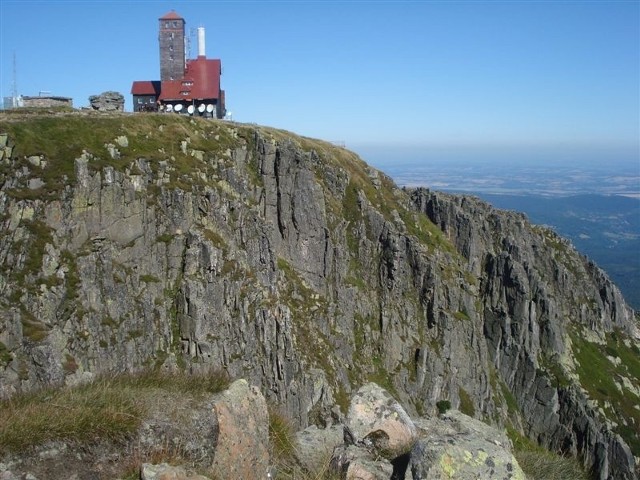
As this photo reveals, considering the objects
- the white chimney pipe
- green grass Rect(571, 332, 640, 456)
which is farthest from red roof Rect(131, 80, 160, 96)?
green grass Rect(571, 332, 640, 456)

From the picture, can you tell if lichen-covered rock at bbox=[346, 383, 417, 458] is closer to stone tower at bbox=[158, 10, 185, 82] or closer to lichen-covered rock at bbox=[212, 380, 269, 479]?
lichen-covered rock at bbox=[212, 380, 269, 479]

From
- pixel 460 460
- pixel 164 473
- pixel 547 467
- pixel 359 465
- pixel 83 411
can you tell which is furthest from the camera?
pixel 547 467

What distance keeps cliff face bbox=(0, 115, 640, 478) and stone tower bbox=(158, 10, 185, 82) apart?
57.5 feet

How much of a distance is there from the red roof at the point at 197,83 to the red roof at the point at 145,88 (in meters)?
2.95

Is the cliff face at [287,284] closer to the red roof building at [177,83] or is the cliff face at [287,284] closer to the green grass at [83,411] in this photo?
the green grass at [83,411]

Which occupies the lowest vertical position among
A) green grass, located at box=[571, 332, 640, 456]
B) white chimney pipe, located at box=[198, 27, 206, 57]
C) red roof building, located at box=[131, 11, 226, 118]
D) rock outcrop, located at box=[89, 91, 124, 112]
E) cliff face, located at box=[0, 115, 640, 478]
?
green grass, located at box=[571, 332, 640, 456]

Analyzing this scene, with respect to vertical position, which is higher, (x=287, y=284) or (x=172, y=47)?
(x=172, y=47)

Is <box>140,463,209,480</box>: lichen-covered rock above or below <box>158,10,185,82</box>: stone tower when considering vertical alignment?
below

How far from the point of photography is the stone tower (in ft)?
297

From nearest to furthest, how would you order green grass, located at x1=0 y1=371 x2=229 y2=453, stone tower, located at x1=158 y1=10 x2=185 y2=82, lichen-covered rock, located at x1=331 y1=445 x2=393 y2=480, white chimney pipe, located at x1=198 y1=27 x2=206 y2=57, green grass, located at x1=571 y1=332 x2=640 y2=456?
green grass, located at x1=0 y1=371 x2=229 y2=453 < lichen-covered rock, located at x1=331 y1=445 x2=393 y2=480 < stone tower, located at x1=158 y1=10 x2=185 y2=82 < white chimney pipe, located at x1=198 y1=27 x2=206 y2=57 < green grass, located at x1=571 y1=332 x2=640 y2=456

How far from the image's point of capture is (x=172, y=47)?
91250 millimetres

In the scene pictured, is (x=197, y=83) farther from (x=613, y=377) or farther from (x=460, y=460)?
(x=613, y=377)

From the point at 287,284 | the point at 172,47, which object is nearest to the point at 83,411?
the point at 287,284

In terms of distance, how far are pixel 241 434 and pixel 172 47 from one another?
89.6 metres
